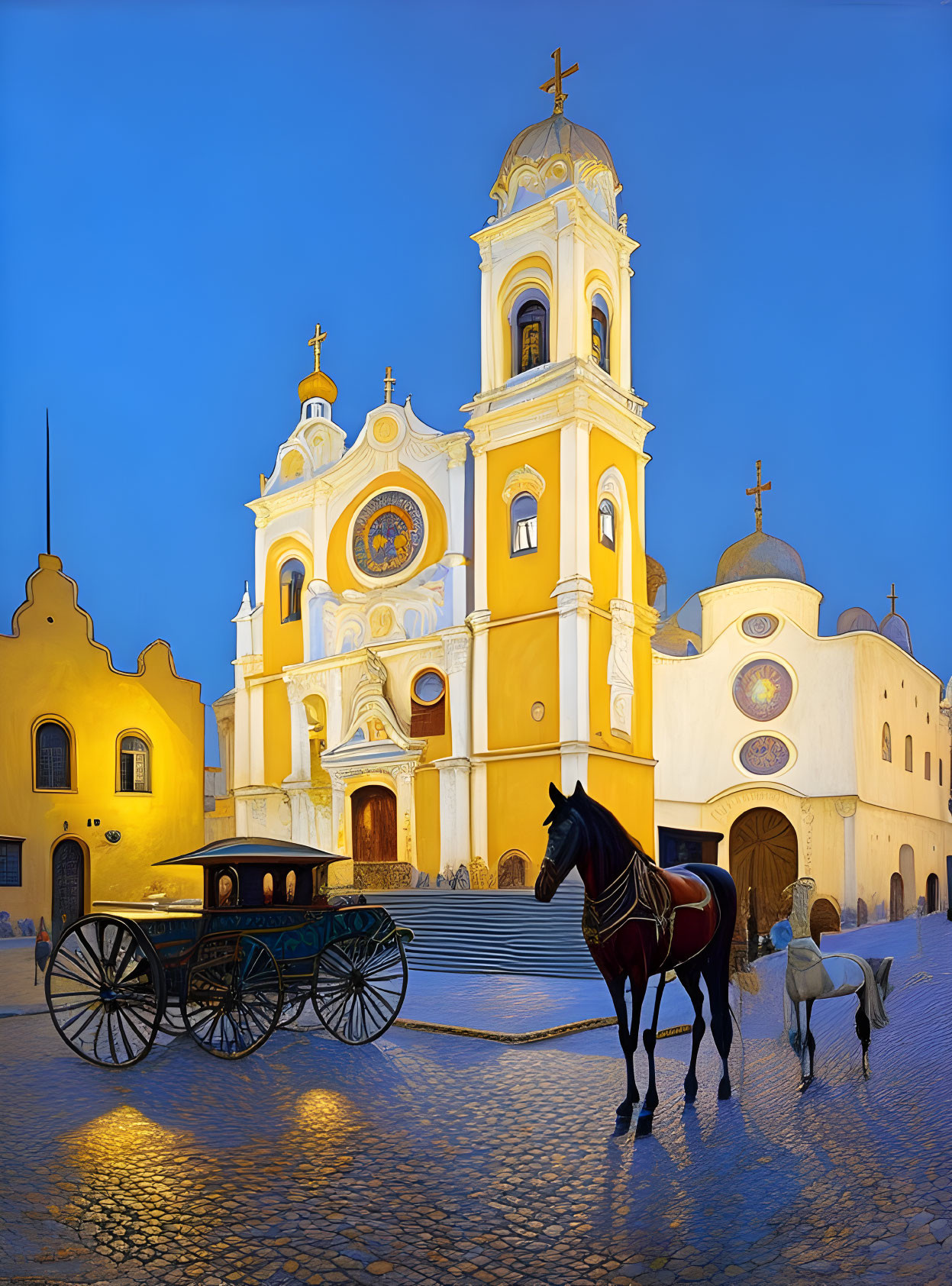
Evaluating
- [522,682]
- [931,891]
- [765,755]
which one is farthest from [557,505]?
[931,891]

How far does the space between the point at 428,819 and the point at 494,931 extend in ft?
21.1

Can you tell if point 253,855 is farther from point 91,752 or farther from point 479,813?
point 479,813

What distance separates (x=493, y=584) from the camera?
71.9ft

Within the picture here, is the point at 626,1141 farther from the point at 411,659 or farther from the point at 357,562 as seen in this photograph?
the point at 357,562

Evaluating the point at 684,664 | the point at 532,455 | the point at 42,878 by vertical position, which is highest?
the point at 532,455

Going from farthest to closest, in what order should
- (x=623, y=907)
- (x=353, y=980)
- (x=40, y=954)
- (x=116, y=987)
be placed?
(x=40, y=954) → (x=353, y=980) → (x=116, y=987) → (x=623, y=907)

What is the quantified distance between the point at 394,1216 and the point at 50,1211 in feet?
5.04

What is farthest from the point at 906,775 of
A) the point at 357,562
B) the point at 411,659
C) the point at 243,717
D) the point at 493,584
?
the point at 243,717

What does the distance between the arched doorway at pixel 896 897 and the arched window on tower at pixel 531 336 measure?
496 inches

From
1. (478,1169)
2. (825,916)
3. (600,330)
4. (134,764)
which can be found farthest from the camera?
(600,330)

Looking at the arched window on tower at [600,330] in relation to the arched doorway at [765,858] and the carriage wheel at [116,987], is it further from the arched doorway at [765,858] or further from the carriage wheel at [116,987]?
the carriage wheel at [116,987]

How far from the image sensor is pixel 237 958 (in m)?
7.43

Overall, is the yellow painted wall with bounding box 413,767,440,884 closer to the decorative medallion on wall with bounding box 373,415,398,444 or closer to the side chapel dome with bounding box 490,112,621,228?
the decorative medallion on wall with bounding box 373,415,398,444

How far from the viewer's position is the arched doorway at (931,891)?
18922 millimetres
